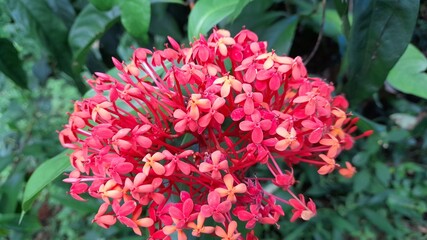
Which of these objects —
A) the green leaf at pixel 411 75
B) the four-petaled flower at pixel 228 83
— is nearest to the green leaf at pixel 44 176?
the four-petaled flower at pixel 228 83

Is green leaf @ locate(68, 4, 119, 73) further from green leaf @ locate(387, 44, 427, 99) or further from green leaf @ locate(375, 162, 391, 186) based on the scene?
green leaf @ locate(375, 162, 391, 186)

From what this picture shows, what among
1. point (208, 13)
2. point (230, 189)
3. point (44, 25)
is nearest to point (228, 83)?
point (230, 189)

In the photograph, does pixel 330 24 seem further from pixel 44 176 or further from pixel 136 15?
pixel 44 176

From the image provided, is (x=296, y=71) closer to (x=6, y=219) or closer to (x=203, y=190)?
(x=203, y=190)

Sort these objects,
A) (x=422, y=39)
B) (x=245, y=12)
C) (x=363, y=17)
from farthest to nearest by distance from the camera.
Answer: (x=422, y=39) < (x=245, y=12) < (x=363, y=17)

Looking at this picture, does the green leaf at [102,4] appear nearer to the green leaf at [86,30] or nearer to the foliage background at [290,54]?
the foliage background at [290,54]

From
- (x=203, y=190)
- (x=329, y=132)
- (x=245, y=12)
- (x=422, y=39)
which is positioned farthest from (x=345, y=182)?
(x=203, y=190)

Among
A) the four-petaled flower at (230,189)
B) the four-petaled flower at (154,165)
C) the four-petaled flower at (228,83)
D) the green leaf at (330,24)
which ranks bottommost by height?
the green leaf at (330,24)

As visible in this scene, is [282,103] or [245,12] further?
[245,12]

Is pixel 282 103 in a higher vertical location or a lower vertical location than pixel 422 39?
higher
